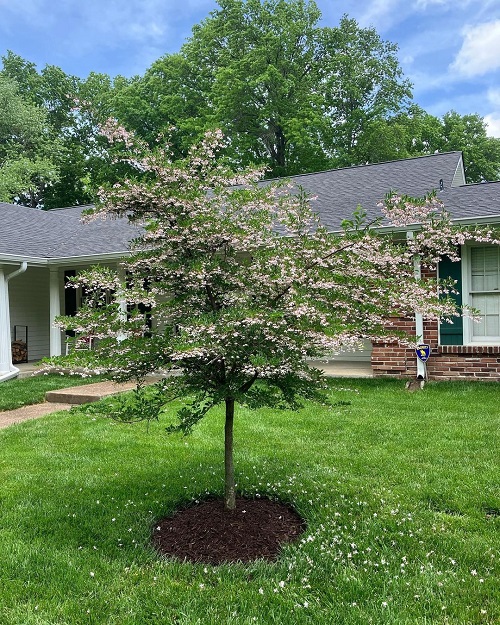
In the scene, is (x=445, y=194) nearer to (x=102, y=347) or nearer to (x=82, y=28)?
(x=102, y=347)

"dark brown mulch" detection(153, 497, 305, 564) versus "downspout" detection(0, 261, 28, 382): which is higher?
"downspout" detection(0, 261, 28, 382)

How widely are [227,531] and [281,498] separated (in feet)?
2.17

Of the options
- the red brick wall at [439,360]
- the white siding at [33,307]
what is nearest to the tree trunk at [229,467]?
the red brick wall at [439,360]

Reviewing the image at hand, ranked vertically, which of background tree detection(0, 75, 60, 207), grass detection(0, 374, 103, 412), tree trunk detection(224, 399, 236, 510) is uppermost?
background tree detection(0, 75, 60, 207)

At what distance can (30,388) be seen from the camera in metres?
8.74

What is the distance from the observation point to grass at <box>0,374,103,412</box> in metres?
7.72

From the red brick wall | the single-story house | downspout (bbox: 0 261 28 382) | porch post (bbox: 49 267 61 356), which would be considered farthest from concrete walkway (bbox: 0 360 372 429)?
porch post (bbox: 49 267 61 356)

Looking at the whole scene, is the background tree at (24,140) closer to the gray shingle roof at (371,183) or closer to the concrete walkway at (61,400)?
the gray shingle roof at (371,183)

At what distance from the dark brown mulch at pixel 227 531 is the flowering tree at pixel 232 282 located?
0.57 feet

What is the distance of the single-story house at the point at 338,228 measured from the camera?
26.9 feet

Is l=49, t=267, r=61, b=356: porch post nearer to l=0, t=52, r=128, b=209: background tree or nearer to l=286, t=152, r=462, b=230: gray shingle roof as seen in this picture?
l=286, t=152, r=462, b=230: gray shingle roof

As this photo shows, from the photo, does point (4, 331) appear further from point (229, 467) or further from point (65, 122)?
point (65, 122)

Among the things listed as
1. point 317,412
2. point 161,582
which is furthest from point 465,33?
point 161,582

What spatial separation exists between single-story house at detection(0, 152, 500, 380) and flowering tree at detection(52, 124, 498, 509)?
17.3 ft
